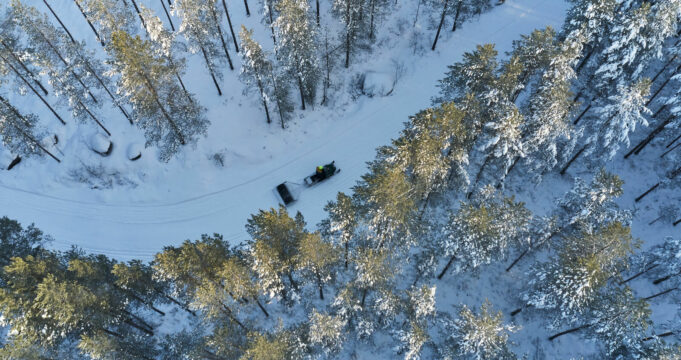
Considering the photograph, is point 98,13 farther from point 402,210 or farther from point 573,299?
point 573,299

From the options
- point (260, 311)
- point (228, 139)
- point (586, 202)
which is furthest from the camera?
point (228, 139)

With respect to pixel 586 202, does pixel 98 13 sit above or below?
above

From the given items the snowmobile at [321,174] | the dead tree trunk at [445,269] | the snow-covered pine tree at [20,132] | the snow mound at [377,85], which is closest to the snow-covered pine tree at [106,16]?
the snow-covered pine tree at [20,132]

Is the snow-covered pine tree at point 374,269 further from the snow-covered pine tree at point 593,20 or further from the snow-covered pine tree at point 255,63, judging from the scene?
the snow-covered pine tree at point 593,20

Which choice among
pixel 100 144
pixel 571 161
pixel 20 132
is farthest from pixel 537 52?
pixel 20 132

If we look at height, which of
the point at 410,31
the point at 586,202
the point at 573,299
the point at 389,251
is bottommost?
the point at 573,299

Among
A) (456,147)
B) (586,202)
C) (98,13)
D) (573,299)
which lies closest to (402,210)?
(456,147)

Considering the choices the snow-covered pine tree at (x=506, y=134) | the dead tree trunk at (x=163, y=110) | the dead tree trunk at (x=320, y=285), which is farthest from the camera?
the dead tree trunk at (x=163, y=110)
